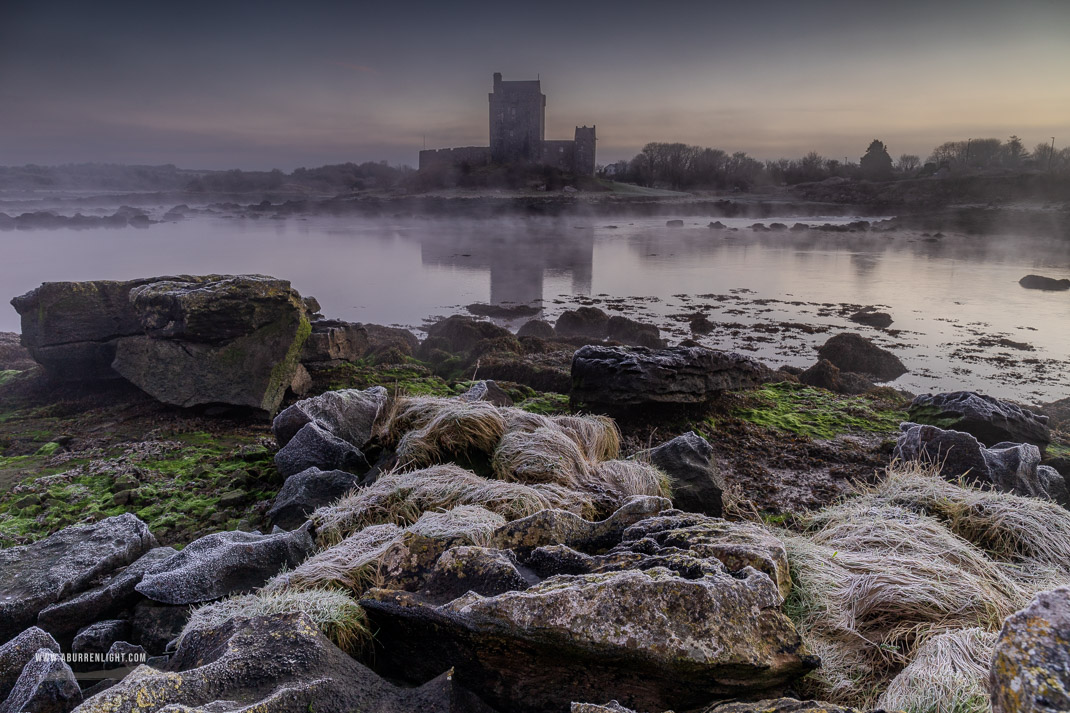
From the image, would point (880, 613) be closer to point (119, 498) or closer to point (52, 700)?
point (52, 700)

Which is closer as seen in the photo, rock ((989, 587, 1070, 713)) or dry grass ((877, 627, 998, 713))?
rock ((989, 587, 1070, 713))

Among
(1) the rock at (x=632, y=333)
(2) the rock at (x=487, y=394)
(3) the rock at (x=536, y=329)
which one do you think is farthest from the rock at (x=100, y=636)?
(3) the rock at (x=536, y=329)

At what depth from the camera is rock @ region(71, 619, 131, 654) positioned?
3299 millimetres

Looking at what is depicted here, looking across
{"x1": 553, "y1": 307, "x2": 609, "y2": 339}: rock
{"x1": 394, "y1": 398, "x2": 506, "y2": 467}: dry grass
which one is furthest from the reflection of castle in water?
{"x1": 394, "y1": 398, "x2": 506, "y2": 467}: dry grass

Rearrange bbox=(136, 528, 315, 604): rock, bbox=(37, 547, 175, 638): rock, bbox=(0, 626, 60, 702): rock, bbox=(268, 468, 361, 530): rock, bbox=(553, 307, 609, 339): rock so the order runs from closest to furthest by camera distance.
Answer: bbox=(0, 626, 60, 702): rock
bbox=(37, 547, 175, 638): rock
bbox=(136, 528, 315, 604): rock
bbox=(268, 468, 361, 530): rock
bbox=(553, 307, 609, 339): rock

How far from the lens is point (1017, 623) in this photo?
4.60 feet

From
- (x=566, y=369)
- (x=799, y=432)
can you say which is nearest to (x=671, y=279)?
(x=566, y=369)

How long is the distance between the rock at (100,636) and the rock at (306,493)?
4.85ft

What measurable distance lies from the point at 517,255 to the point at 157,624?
43.0m

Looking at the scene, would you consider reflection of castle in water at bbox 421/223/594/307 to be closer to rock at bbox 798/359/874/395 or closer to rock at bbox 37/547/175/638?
rock at bbox 798/359/874/395

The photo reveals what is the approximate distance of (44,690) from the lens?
2.43 metres

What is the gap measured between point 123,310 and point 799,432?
9805mm

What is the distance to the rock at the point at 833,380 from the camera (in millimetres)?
10586

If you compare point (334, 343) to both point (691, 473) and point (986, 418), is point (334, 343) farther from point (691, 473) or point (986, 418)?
point (986, 418)
